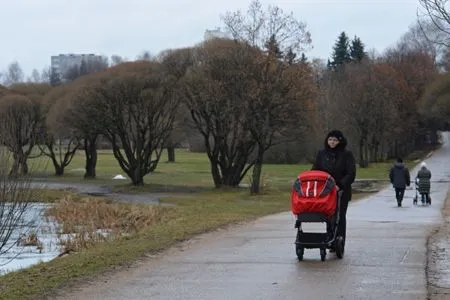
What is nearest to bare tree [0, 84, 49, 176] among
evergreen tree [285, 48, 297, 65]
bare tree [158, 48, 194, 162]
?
bare tree [158, 48, 194, 162]

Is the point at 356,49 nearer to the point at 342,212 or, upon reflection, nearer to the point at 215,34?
the point at 215,34

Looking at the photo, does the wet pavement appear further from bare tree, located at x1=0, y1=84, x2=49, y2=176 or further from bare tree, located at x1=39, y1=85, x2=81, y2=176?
bare tree, located at x1=39, y1=85, x2=81, y2=176

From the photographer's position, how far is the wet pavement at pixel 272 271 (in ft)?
29.9

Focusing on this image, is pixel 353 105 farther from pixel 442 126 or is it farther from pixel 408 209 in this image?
pixel 408 209

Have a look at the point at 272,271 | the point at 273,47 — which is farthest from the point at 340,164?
the point at 273,47

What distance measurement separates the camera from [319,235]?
36.8 feet

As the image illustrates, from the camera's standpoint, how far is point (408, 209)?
86.4ft

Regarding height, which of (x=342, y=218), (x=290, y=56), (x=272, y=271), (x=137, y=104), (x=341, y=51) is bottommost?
(x=272, y=271)

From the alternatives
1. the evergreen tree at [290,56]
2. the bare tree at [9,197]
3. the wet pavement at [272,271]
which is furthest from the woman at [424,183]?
the bare tree at [9,197]

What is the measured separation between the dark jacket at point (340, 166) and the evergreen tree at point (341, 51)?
10465cm

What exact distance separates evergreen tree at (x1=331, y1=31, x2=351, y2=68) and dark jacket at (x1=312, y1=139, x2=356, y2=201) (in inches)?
4120

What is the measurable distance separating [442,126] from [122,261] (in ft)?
290

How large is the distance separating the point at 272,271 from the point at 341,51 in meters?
109

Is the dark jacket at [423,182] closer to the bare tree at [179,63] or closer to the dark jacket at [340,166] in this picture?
the dark jacket at [340,166]
